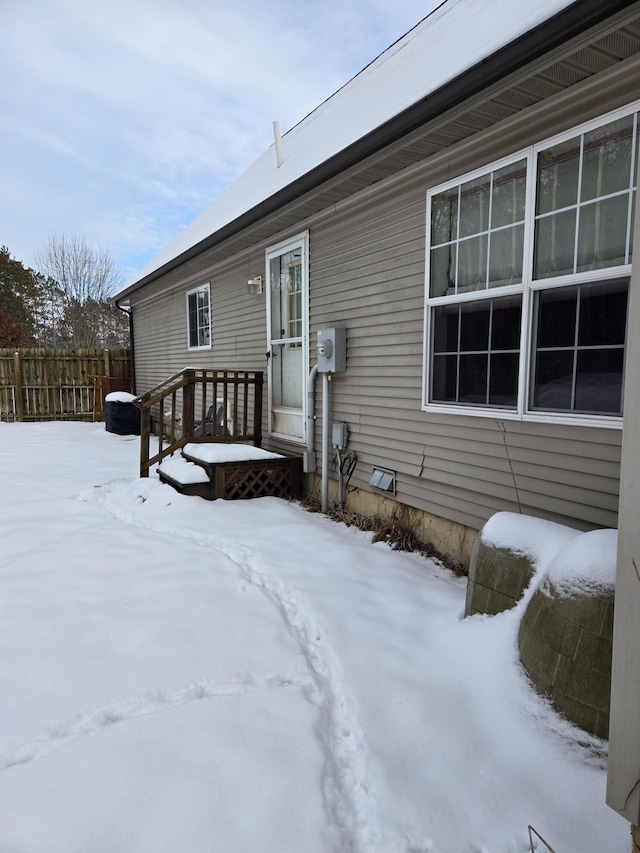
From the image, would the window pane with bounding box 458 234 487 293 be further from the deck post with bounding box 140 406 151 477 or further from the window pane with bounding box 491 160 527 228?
the deck post with bounding box 140 406 151 477

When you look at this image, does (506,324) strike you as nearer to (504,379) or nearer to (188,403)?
(504,379)

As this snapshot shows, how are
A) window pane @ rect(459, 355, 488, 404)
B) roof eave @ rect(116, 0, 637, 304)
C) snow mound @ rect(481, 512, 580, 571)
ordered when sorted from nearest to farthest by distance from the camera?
roof eave @ rect(116, 0, 637, 304)
snow mound @ rect(481, 512, 580, 571)
window pane @ rect(459, 355, 488, 404)

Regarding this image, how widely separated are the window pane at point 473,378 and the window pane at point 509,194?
86 centimetres

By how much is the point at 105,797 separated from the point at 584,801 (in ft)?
4.99

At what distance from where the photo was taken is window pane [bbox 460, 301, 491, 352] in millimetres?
3418

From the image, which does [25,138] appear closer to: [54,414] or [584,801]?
[54,414]

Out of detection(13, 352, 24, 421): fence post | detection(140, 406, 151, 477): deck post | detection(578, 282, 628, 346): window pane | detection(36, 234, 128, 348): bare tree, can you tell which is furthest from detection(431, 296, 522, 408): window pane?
detection(36, 234, 128, 348): bare tree

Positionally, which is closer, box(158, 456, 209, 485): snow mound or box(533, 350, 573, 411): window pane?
box(533, 350, 573, 411): window pane

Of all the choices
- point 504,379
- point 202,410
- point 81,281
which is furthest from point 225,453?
point 81,281

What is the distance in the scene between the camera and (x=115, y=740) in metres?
1.85

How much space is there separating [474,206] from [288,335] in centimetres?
291

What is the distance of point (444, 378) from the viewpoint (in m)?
3.77

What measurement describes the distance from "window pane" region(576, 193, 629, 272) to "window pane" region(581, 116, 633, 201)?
68mm

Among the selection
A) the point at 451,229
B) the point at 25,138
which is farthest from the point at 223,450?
the point at 25,138
